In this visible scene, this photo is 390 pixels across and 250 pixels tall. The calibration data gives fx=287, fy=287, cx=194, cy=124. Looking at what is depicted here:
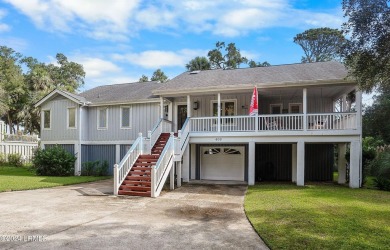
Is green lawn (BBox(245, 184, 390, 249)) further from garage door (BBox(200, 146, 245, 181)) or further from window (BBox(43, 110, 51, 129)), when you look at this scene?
window (BBox(43, 110, 51, 129))

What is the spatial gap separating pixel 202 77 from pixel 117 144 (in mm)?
6753

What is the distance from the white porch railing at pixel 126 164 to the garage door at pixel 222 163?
4.58m

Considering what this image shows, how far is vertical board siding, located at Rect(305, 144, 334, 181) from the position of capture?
16.2 meters

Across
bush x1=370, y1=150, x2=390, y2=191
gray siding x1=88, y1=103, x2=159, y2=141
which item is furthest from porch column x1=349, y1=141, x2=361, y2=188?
gray siding x1=88, y1=103, x2=159, y2=141

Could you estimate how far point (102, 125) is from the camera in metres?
18.6

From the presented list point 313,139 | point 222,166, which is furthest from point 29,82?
point 313,139

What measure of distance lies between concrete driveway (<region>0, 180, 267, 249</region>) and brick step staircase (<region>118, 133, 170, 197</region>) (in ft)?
1.91

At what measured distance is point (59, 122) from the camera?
1898cm

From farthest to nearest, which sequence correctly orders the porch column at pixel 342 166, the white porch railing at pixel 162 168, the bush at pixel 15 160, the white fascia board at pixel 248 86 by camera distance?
Result: the bush at pixel 15 160 < the porch column at pixel 342 166 < the white fascia board at pixel 248 86 < the white porch railing at pixel 162 168

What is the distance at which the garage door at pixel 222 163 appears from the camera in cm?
1587

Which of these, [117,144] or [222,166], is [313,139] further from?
[117,144]

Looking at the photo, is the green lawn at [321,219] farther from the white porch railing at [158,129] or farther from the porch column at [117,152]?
the porch column at [117,152]

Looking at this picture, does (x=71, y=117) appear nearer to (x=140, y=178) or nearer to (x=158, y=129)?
(x=158, y=129)

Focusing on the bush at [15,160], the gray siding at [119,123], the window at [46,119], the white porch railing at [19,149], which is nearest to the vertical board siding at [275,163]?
the gray siding at [119,123]
